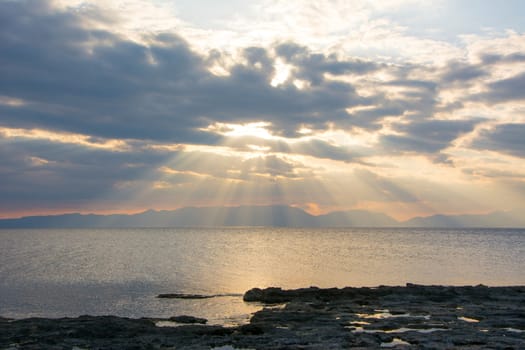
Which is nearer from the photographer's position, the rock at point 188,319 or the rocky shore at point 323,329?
the rocky shore at point 323,329

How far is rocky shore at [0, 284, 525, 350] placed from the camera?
30.1 m

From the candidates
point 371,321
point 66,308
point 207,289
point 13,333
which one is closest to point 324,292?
point 371,321

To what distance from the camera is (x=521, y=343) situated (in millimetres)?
29125

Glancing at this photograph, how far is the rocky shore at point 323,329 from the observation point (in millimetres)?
30141

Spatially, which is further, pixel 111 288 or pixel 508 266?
pixel 508 266

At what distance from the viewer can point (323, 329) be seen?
A: 34375 mm

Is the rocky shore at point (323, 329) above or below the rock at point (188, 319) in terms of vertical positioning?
above

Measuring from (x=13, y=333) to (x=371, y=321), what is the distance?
27.1 metres

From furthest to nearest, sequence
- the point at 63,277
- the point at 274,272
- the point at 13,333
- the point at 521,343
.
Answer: the point at 274,272
the point at 63,277
the point at 13,333
the point at 521,343

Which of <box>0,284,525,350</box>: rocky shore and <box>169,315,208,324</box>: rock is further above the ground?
<box>0,284,525,350</box>: rocky shore

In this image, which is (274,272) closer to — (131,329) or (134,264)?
(134,264)

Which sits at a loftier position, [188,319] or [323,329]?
[323,329]

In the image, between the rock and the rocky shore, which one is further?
the rock

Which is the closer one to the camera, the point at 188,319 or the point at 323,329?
the point at 323,329
